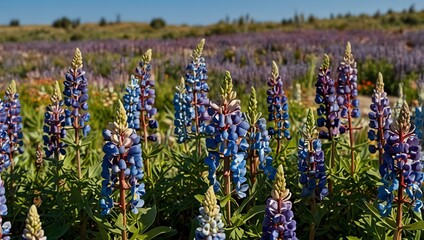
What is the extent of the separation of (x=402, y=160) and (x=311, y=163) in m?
0.54

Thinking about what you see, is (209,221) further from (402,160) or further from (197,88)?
(197,88)

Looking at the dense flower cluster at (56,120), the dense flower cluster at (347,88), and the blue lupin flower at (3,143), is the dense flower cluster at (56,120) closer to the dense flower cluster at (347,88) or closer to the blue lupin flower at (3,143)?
the blue lupin flower at (3,143)

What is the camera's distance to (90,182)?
3.38m

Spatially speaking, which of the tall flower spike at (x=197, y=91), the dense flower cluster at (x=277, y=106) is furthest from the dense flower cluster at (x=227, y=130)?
the tall flower spike at (x=197, y=91)

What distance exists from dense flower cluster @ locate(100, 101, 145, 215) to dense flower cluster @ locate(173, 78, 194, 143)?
1357 mm

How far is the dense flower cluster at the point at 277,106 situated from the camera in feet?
11.5

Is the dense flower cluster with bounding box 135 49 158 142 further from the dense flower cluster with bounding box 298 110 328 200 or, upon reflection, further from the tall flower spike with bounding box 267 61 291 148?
the dense flower cluster with bounding box 298 110 328 200

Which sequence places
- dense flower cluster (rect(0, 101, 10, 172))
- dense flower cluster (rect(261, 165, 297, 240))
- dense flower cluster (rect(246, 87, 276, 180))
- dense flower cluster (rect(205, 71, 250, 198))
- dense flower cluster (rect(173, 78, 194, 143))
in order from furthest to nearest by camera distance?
dense flower cluster (rect(173, 78, 194, 143))
dense flower cluster (rect(0, 101, 10, 172))
dense flower cluster (rect(246, 87, 276, 180))
dense flower cluster (rect(205, 71, 250, 198))
dense flower cluster (rect(261, 165, 297, 240))

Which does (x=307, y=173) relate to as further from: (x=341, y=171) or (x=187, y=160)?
(x=187, y=160)

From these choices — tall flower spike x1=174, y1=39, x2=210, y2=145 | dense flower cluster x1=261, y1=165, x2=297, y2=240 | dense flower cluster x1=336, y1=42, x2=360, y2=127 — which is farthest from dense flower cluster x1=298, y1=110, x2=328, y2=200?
tall flower spike x1=174, y1=39, x2=210, y2=145

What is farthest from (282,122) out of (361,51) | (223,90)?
(361,51)

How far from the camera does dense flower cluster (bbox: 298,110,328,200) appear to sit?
2764 millimetres

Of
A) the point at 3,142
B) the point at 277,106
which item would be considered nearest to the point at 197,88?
the point at 277,106

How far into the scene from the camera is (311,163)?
2785mm
